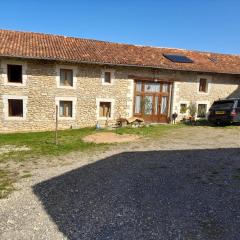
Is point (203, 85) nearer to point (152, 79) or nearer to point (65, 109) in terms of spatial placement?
point (152, 79)

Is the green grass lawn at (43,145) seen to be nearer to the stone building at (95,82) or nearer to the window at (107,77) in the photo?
the stone building at (95,82)

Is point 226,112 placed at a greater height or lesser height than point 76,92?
lesser

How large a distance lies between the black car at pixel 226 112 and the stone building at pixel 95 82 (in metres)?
2.29

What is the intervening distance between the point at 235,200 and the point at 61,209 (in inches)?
127

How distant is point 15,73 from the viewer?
15625mm

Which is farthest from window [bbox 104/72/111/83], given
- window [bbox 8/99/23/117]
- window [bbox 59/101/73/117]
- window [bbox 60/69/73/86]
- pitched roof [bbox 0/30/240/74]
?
window [bbox 8/99/23/117]

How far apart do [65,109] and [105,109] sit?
2533mm

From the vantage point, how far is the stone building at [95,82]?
15.5 metres

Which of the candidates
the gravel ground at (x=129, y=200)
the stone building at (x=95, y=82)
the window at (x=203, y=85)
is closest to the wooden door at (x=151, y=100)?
the stone building at (x=95, y=82)

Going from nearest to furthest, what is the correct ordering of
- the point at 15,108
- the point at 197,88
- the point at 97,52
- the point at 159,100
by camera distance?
the point at 15,108 < the point at 97,52 < the point at 159,100 < the point at 197,88

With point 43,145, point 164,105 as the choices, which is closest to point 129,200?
point 43,145

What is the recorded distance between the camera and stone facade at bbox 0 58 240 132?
608 inches

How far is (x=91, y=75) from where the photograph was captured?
16672 millimetres

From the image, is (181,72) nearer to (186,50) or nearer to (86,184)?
(186,50)
